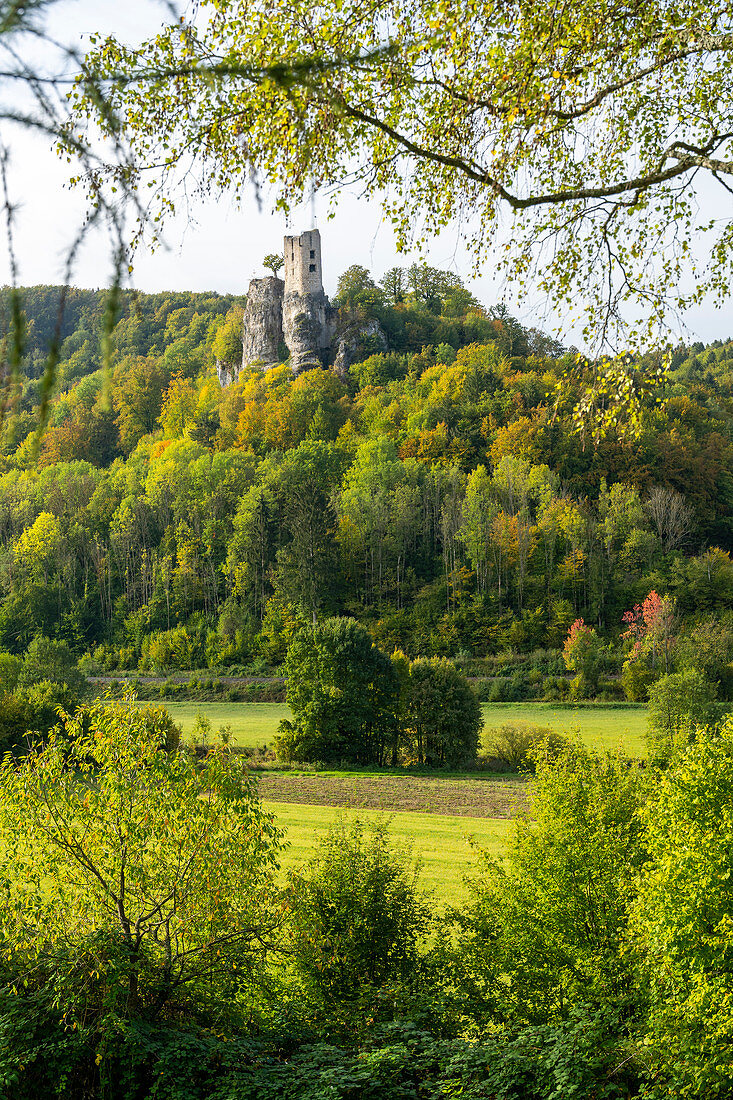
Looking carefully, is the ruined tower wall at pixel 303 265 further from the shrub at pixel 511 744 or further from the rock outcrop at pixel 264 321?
the shrub at pixel 511 744

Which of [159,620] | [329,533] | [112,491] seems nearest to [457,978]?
[329,533]

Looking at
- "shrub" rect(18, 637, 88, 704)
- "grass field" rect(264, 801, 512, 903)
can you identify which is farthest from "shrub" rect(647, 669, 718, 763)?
"shrub" rect(18, 637, 88, 704)

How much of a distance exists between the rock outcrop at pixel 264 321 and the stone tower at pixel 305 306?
54.4 inches

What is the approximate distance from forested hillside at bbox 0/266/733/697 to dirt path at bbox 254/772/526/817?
16.2m

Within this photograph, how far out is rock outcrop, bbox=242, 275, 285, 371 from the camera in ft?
271

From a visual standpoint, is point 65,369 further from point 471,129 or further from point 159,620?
point 159,620

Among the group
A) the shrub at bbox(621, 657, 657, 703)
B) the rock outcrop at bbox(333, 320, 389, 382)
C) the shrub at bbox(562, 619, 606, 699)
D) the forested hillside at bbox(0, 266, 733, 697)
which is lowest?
the shrub at bbox(621, 657, 657, 703)

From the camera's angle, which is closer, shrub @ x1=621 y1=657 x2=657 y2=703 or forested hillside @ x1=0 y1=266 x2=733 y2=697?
shrub @ x1=621 y1=657 x2=657 y2=703

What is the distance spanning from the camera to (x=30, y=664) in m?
29.3

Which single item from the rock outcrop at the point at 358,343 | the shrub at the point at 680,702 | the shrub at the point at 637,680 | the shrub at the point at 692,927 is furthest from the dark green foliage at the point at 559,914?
the rock outcrop at the point at 358,343

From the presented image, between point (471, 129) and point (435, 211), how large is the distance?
573mm

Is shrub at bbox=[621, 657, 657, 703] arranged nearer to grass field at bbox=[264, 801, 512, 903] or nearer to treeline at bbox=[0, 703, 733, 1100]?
grass field at bbox=[264, 801, 512, 903]

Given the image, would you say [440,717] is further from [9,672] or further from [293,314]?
[293,314]

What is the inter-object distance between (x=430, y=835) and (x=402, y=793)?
16.6ft
